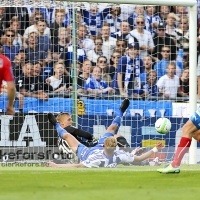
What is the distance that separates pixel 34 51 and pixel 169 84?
366 centimetres

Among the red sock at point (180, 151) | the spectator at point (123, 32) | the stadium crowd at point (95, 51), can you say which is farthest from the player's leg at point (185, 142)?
the spectator at point (123, 32)

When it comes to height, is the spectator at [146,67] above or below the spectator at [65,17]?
below

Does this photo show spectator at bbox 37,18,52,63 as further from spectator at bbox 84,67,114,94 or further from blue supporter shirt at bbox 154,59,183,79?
blue supporter shirt at bbox 154,59,183,79

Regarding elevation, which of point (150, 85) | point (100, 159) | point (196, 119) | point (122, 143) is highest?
point (150, 85)

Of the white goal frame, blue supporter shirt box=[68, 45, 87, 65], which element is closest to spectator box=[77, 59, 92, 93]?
blue supporter shirt box=[68, 45, 87, 65]

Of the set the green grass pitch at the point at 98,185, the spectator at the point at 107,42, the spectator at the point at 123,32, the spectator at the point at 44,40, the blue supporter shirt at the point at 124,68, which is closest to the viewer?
the green grass pitch at the point at 98,185

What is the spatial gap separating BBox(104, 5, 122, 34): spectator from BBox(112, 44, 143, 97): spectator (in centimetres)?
118

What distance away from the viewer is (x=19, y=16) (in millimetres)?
18031

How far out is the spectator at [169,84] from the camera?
58.2ft

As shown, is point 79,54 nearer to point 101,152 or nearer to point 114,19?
point 114,19

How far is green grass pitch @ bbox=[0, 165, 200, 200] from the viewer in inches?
323

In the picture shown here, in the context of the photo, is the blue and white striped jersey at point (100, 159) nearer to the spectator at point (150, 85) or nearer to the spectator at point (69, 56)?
the spectator at point (69, 56)

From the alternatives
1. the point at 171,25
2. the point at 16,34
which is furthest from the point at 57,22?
the point at 171,25

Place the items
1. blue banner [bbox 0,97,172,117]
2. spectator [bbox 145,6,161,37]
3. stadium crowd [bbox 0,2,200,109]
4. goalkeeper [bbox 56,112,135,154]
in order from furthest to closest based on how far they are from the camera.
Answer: spectator [bbox 145,6,161,37], stadium crowd [bbox 0,2,200,109], blue banner [bbox 0,97,172,117], goalkeeper [bbox 56,112,135,154]
